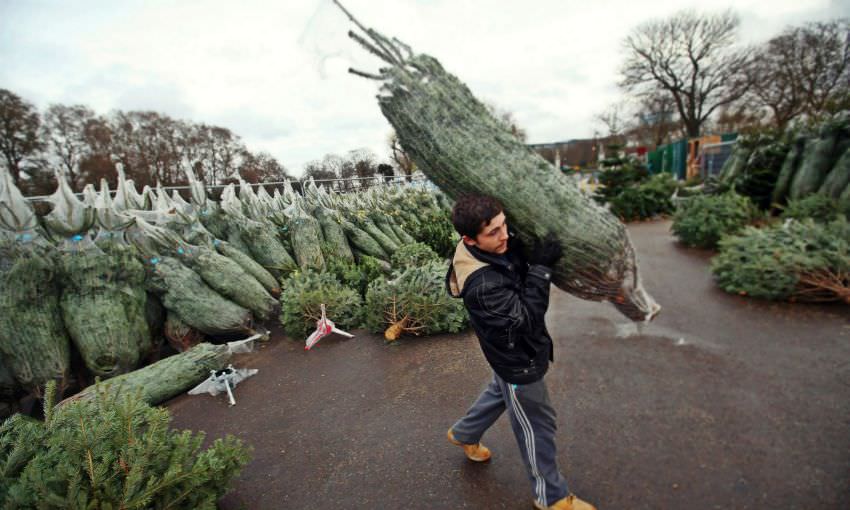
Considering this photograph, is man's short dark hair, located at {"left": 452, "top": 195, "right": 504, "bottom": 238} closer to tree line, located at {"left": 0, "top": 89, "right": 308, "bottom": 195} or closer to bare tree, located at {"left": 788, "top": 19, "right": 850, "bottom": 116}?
tree line, located at {"left": 0, "top": 89, "right": 308, "bottom": 195}

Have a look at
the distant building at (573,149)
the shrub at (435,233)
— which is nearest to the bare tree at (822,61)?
the distant building at (573,149)

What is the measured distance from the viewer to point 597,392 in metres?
3.07

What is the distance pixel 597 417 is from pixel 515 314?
1718 millimetres

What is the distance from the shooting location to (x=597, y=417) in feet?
9.05

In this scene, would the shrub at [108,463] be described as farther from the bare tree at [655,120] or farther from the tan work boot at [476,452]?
the bare tree at [655,120]

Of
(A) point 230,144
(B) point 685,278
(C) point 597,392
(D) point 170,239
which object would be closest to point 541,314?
(C) point 597,392

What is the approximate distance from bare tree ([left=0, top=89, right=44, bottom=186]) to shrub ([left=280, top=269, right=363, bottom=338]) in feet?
51.1

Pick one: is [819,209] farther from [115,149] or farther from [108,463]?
[115,149]

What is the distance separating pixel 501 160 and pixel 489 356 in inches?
38.1

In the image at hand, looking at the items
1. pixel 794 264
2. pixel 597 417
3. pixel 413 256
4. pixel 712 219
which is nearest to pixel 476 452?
pixel 597 417

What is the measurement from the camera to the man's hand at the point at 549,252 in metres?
1.69

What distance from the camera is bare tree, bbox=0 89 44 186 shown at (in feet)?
45.7

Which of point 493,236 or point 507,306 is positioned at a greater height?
point 493,236

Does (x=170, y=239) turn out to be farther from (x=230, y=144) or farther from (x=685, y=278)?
(x=230, y=144)
